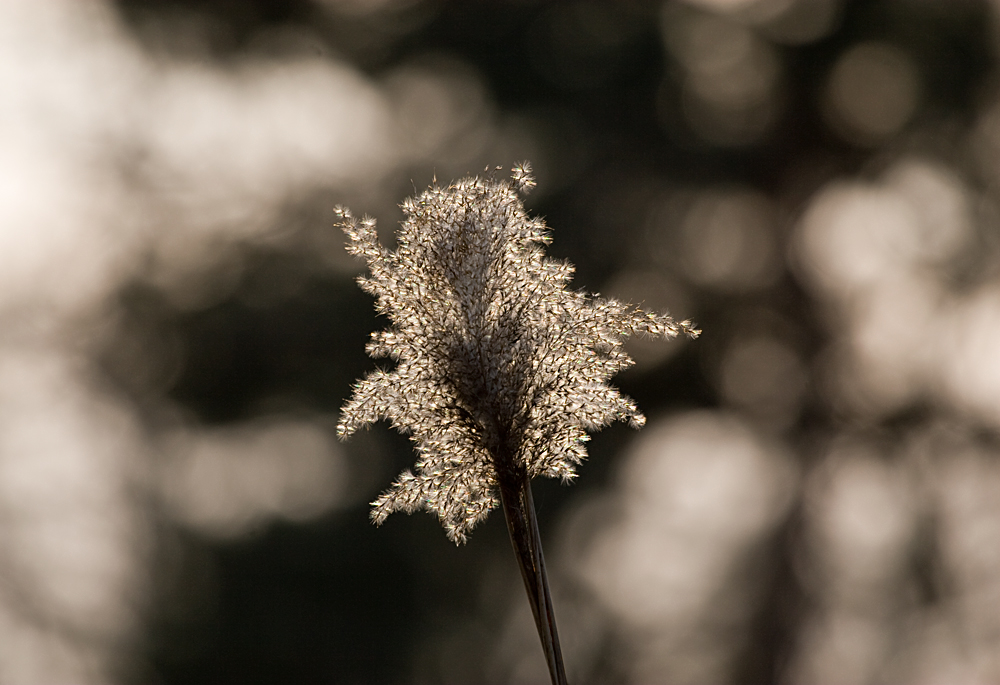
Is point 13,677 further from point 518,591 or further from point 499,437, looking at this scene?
point 499,437

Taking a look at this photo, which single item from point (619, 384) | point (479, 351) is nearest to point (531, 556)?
point (479, 351)

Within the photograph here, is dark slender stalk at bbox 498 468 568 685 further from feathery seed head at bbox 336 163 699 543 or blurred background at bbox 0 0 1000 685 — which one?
blurred background at bbox 0 0 1000 685

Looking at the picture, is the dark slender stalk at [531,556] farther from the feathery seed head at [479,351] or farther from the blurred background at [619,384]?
the blurred background at [619,384]

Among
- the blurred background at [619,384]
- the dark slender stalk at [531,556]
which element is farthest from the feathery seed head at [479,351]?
the blurred background at [619,384]

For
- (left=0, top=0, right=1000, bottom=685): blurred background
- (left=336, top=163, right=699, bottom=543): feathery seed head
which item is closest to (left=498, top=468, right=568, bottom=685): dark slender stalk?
(left=336, top=163, right=699, bottom=543): feathery seed head

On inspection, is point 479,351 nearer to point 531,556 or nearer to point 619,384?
point 531,556
